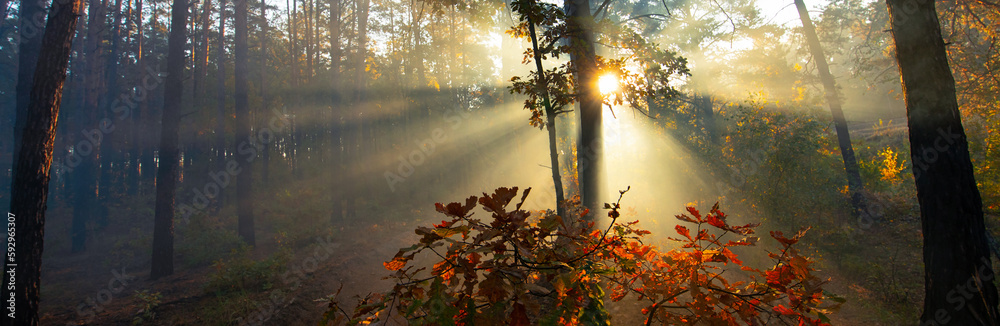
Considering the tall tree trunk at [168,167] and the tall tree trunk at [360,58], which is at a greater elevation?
the tall tree trunk at [360,58]

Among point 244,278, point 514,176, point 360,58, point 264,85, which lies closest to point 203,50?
point 264,85

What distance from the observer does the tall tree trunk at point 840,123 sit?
11781 millimetres

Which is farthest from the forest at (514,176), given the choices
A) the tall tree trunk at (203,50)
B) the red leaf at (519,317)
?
the tall tree trunk at (203,50)

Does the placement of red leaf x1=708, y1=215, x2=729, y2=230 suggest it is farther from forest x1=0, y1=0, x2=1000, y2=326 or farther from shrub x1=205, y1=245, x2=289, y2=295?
shrub x1=205, y1=245, x2=289, y2=295

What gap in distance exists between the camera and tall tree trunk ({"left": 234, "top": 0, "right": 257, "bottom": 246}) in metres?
14.1

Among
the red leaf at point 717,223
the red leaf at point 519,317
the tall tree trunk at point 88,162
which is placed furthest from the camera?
the tall tree trunk at point 88,162

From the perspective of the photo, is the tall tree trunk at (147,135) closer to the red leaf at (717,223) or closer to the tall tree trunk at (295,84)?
the tall tree trunk at (295,84)

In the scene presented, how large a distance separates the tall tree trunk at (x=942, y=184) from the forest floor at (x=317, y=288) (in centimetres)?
203

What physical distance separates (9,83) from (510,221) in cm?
4494

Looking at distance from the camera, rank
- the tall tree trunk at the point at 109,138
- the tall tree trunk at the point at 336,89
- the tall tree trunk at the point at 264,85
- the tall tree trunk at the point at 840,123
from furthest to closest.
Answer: the tall tree trunk at the point at 264,85 → the tall tree trunk at the point at 109,138 → the tall tree trunk at the point at 336,89 → the tall tree trunk at the point at 840,123

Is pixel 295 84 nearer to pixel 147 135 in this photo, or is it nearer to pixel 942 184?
pixel 147 135

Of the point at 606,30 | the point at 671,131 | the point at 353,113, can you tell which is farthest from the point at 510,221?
the point at 353,113

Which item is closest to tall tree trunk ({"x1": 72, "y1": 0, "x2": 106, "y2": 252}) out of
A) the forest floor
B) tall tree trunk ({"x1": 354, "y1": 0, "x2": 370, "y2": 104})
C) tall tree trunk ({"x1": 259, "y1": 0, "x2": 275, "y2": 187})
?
the forest floor

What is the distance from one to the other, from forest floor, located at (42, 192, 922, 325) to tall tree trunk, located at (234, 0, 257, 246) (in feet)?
5.29
